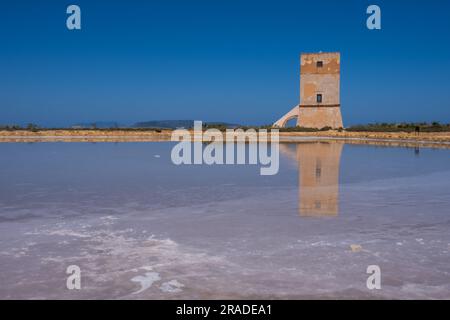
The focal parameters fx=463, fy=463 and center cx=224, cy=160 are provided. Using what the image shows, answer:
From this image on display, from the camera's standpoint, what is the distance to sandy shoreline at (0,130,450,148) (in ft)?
77.6

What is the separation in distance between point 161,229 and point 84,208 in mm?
1410

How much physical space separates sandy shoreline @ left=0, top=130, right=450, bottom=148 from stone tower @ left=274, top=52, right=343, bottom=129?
3285 mm

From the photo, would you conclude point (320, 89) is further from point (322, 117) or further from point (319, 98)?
point (322, 117)

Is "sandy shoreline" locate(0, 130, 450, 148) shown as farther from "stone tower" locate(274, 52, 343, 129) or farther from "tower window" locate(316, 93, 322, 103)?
"tower window" locate(316, 93, 322, 103)

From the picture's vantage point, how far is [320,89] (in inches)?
1224

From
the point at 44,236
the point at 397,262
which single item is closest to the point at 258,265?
the point at 397,262

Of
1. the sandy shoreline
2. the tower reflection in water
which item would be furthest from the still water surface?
the sandy shoreline

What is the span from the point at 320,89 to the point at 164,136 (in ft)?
35.7

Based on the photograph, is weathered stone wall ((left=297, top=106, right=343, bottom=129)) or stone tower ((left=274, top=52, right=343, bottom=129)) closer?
stone tower ((left=274, top=52, right=343, bottom=129))

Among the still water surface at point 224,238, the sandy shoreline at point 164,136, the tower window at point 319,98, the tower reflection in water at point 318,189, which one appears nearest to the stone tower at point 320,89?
the tower window at point 319,98

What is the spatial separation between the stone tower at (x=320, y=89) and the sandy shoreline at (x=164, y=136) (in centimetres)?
328

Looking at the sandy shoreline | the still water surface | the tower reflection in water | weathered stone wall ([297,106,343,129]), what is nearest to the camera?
the still water surface

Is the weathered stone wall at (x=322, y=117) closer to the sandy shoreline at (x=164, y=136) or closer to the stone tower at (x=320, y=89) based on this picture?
the stone tower at (x=320, y=89)

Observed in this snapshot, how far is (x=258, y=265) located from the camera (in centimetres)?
317
